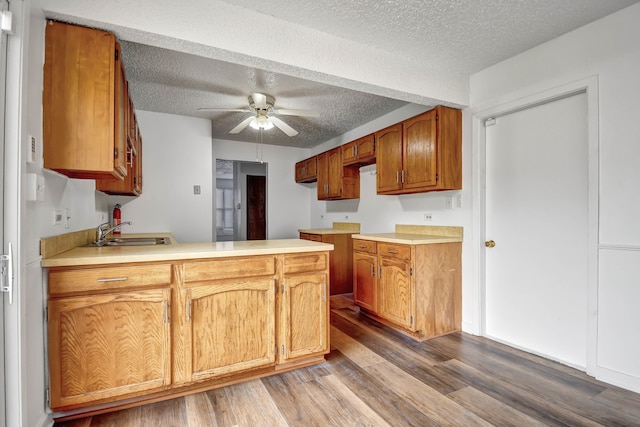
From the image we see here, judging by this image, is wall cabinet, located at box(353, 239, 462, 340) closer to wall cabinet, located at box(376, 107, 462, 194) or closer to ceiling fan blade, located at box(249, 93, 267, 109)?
wall cabinet, located at box(376, 107, 462, 194)

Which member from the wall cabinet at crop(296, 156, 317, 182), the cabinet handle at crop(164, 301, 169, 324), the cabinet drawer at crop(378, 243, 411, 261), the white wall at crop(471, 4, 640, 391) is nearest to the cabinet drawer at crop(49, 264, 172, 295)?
the cabinet handle at crop(164, 301, 169, 324)

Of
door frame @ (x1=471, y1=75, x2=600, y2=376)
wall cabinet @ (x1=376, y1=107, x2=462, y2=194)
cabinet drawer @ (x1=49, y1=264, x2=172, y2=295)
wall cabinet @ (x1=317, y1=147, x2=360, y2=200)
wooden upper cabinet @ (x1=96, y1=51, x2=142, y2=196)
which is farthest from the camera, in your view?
wall cabinet @ (x1=317, y1=147, x2=360, y2=200)

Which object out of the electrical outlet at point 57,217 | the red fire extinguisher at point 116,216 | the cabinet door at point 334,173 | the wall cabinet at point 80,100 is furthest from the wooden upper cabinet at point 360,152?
the electrical outlet at point 57,217

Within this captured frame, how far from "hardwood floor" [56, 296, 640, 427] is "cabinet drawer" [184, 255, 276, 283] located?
2.44ft

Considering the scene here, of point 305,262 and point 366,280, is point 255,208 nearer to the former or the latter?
point 366,280

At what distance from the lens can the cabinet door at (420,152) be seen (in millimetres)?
2889

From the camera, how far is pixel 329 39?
2254mm

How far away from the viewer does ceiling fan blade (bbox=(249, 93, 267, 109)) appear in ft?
10.4

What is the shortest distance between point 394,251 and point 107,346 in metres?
2.30

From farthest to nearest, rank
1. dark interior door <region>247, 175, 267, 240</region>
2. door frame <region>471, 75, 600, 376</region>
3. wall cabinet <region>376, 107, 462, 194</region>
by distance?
1. dark interior door <region>247, 175, 267, 240</region>
2. wall cabinet <region>376, 107, 462, 194</region>
3. door frame <region>471, 75, 600, 376</region>

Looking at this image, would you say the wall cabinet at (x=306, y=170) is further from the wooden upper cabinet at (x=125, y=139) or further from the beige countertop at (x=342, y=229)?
the wooden upper cabinet at (x=125, y=139)

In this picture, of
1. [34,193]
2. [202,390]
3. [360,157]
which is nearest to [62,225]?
[34,193]

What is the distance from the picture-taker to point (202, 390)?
6.40ft

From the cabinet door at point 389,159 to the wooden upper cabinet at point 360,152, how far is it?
16 cm
